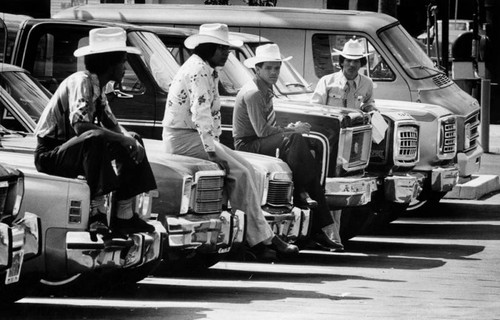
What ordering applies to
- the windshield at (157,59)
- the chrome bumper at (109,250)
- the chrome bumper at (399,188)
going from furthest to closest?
the chrome bumper at (399,188), the windshield at (157,59), the chrome bumper at (109,250)

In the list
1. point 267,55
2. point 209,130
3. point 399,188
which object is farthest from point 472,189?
point 209,130

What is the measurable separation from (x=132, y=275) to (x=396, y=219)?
7.02 m

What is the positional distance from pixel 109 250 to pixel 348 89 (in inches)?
235

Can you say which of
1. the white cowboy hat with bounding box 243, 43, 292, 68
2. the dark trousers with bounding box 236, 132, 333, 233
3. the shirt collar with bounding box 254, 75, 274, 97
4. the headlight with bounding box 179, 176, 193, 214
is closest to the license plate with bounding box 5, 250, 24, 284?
the headlight with bounding box 179, 176, 193, 214

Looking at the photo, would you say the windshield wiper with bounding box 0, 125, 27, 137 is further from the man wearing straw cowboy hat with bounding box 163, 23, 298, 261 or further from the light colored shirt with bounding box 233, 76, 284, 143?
the light colored shirt with bounding box 233, 76, 284, 143

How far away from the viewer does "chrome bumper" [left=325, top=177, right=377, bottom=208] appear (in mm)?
13367

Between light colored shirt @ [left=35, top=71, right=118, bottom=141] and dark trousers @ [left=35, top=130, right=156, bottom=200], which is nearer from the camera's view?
dark trousers @ [left=35, top=130, right=156, bottom=200]

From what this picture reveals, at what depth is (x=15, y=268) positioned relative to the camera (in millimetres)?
8461

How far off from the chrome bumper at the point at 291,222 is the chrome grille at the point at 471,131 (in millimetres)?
5466

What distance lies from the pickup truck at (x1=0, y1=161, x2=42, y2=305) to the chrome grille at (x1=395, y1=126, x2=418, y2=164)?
667 cm

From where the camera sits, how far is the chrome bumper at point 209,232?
10523mm

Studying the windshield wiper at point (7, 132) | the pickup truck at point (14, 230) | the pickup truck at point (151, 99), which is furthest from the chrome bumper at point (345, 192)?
the pickup truck at point (14, 230)

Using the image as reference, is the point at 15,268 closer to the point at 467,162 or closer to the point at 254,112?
the point at 254,112

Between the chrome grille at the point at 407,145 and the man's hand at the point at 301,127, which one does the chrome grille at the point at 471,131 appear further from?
the man's hand at the point at 301,127
